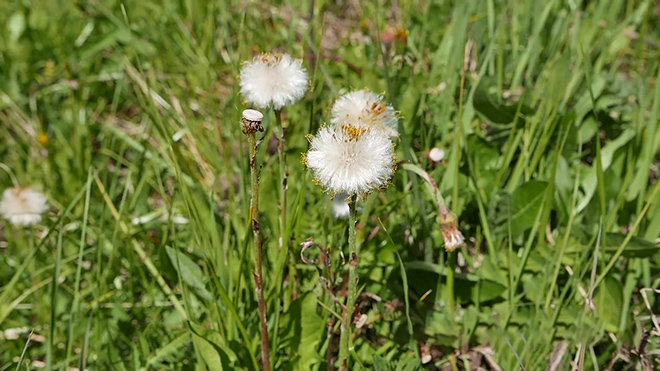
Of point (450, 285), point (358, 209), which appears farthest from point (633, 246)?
point (358, 209)

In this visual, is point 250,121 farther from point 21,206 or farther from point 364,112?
point 21,206

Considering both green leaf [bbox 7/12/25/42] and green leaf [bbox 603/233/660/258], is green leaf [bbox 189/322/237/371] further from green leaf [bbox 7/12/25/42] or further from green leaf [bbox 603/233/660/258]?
green leaf [bbox 7/12/25/42]

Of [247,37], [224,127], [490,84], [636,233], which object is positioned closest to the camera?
[636,233]

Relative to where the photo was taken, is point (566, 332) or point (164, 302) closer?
point (566, 332)

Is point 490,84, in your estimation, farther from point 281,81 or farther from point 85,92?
point 85,92

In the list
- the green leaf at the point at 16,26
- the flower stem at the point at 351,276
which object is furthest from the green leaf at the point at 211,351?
the green leaf at the point at 16,26

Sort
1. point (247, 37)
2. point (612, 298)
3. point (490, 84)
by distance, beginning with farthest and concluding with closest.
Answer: point (247, 37), point (490, 84), point (612, 298)

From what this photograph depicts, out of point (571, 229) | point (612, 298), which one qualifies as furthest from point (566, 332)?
point (571, 229)

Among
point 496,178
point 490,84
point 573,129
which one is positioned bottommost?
point 496,178
